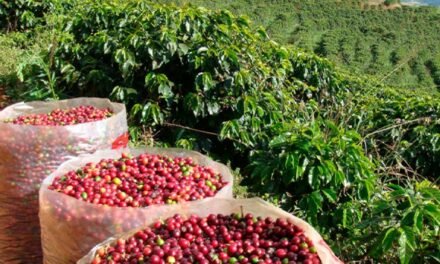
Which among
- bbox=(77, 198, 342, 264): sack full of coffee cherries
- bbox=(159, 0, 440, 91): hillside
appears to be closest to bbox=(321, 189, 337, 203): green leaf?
bbox=(77, 198, 342, 264): sack full of coffee cherries

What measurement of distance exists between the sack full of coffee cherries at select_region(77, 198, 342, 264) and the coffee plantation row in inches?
36.0

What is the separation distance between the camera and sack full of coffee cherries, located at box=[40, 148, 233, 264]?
2092 millimetres

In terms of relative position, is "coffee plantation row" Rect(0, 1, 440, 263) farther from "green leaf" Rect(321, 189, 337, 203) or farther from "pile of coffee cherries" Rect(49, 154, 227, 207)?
"pile of coffee cherries" Rect(49, 154, 227, 207)

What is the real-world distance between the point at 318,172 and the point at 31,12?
21.0ft

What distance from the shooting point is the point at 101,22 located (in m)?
4.91

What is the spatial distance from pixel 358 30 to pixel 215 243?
100.0 feet

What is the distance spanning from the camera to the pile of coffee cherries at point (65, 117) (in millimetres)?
3006

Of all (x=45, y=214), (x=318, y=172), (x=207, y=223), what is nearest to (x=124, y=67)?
(x=318, y=172)

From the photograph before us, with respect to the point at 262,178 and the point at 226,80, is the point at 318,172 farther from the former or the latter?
the point at 226,80

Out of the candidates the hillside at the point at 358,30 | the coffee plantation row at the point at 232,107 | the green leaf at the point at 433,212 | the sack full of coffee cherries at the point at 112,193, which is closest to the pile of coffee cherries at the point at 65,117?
the sack full of coffee cherries at the point at 112,193

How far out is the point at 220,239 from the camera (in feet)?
6.33

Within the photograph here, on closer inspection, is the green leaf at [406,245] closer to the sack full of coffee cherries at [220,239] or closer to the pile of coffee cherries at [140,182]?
the sack full of coffee cherries at [220,239]

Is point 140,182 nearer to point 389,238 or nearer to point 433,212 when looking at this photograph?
point 389,238

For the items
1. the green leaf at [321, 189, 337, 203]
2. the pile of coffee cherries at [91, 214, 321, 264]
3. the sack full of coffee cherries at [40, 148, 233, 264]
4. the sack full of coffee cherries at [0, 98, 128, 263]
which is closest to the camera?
the pile of coffee cherries at [91, 214, 321, 264]
